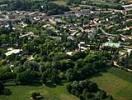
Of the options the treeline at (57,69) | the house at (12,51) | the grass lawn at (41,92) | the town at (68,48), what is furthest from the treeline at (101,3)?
the grass lawn at (41,92)

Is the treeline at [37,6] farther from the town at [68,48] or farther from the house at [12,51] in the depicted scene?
the house at [12,51]

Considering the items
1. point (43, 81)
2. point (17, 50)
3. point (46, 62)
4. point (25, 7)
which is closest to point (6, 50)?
point (17, 50)

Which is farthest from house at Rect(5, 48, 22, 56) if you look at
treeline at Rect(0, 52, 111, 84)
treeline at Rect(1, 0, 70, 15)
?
treeline at Rect(1, 0, 70, 15)

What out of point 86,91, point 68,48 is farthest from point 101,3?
point 86,91

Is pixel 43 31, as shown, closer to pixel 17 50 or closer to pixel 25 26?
pixel 25 26

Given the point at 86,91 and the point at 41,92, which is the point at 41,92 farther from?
the point at 86,91
